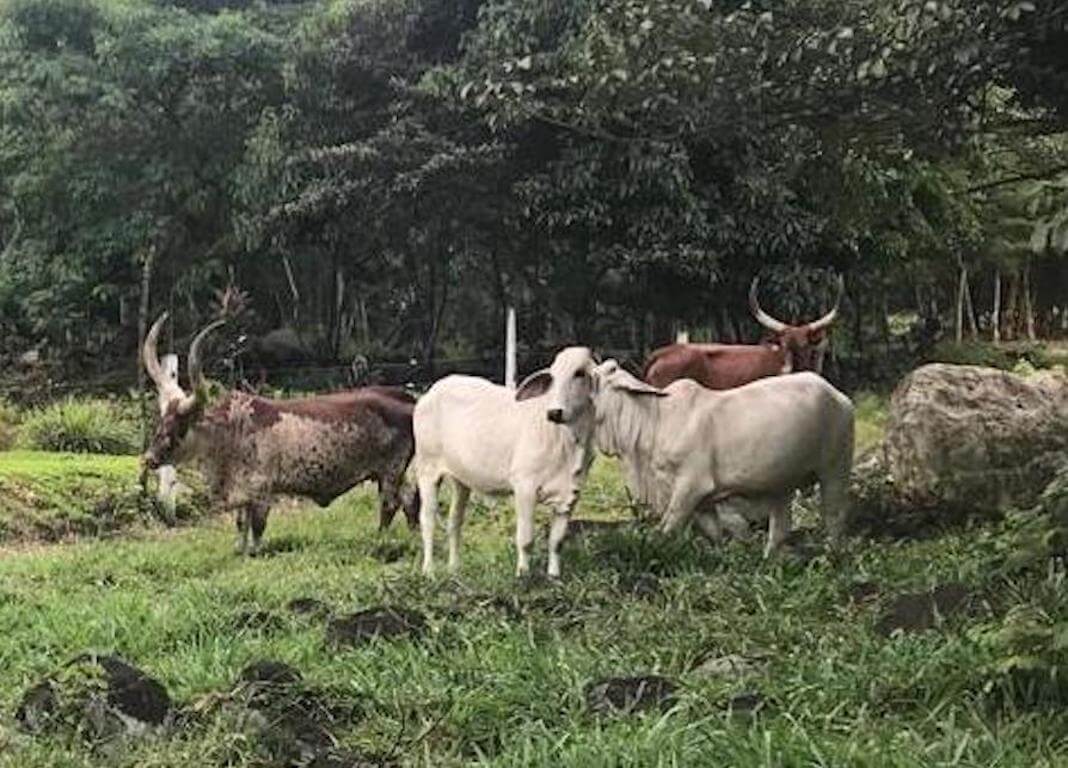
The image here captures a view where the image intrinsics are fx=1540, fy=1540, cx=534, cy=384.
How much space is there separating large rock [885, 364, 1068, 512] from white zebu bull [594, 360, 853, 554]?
1.15 meters

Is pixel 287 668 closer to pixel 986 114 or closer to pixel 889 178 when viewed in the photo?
pixel 986 114

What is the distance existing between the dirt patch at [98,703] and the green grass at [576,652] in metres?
0.10

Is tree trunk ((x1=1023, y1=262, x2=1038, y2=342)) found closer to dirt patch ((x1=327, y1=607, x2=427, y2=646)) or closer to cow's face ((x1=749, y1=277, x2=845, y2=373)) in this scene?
cow's face ((x1=749, y1=277, x2=845, y2=373))

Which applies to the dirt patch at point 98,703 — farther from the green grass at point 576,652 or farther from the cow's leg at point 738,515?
the cow's leg at point 738,515

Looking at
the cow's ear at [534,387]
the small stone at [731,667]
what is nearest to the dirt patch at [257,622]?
the small stone at [731,667]

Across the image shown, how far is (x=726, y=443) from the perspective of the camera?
332 inches

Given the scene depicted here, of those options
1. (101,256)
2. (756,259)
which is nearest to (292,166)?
(101,256)

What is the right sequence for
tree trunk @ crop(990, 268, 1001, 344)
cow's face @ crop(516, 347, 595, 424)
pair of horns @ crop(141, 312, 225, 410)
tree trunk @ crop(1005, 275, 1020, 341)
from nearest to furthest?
1. cow's face @ crop(516, 347, 595, 424)
2. pair of horns @ crop(141, 312, 225, 410)
3. tree trunk @ crop(990, 268, 1001, 344)
4. tree trunk @ crop(1005, 275, 1020, 341)

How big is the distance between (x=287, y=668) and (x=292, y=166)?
14.3m

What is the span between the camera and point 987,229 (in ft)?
74.0

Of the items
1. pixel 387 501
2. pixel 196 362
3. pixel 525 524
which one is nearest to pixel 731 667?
pixel 525 524

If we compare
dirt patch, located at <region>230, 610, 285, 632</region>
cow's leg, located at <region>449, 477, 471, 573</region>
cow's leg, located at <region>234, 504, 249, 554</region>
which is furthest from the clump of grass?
dirt patch, located at <region>230, 610, 285, 632</region>

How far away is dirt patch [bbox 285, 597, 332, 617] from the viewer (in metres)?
6.86

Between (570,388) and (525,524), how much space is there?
0.74 m
